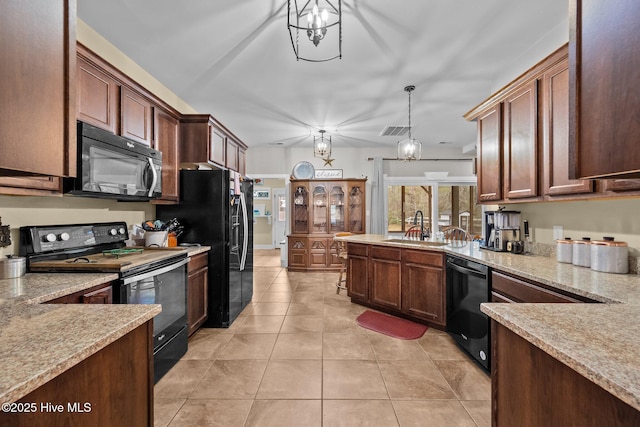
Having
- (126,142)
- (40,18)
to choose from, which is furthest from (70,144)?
(126,142)

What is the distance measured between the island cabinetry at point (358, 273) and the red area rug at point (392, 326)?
1.12ft

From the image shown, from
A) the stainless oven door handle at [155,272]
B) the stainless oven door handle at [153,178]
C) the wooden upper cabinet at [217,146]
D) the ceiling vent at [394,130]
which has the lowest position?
the stainless oven door handle at [155,272]

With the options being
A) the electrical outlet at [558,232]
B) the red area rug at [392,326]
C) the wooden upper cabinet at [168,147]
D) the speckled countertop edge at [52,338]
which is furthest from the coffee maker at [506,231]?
the wooden upper cabinet at [168,147]

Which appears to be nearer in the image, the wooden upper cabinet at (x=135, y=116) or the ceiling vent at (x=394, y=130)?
the wooden upper cabinet at (x=135, y=116)

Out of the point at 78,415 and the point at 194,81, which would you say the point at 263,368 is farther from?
the point at 194,81

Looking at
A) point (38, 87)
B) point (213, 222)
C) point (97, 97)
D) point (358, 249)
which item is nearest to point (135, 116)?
point (97, 97)

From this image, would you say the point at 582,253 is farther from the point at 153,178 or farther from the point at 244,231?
the point at 153,178

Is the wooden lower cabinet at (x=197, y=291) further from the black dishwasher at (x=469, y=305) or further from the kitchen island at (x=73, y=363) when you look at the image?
the black dishwasher at (x=469, y=305)

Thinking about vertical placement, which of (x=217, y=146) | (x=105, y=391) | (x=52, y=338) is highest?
(x=217, y=146)

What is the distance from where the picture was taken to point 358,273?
3.69 m

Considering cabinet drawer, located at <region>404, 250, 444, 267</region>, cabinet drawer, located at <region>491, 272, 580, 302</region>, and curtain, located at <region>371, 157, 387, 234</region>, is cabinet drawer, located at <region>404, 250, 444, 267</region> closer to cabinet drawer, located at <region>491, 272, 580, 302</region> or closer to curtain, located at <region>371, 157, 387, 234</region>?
cabinet drawer, located at <region>491, 272, 580, 302</region>

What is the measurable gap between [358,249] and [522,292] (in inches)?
80.1

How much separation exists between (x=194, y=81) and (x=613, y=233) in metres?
3.92

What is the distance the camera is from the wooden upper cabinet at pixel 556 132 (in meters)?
1.90
